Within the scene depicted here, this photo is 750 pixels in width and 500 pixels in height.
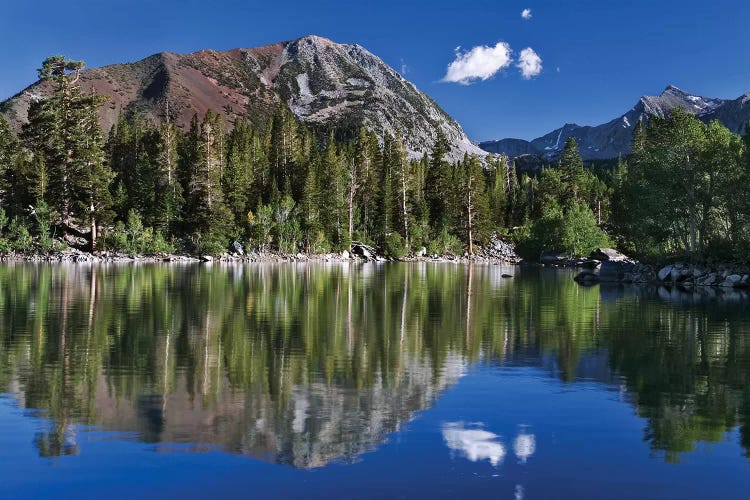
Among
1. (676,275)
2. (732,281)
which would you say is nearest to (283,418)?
(732,281)

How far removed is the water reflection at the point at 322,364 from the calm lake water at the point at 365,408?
0.06 m

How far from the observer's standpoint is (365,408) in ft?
32.3

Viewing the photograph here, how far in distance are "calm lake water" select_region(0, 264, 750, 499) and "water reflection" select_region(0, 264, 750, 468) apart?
59 mm

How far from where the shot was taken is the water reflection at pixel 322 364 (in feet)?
28.3

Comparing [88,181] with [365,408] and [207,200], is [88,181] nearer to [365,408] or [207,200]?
[207,200]

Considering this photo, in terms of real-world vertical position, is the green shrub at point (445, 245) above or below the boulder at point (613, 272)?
above

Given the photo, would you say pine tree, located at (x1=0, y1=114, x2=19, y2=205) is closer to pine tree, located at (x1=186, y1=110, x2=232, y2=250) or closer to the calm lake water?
pine tree, located at (x1=186, y1=110, x2=232, y2=250)

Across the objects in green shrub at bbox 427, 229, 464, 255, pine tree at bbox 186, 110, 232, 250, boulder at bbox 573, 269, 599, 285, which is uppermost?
pine tree at bbox 186, 110, 232, 250

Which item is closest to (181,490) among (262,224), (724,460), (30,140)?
(724,460)

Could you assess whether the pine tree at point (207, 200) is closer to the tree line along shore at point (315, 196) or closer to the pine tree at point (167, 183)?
the tree line along shore at point (315, 196)

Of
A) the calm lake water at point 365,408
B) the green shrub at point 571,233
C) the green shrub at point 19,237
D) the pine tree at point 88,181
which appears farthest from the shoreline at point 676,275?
the green shrub at point 19,237

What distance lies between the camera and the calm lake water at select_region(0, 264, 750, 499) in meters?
7.02

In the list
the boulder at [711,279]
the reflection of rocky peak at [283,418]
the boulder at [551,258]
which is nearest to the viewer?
the reflection of rocky peak at [283,418]

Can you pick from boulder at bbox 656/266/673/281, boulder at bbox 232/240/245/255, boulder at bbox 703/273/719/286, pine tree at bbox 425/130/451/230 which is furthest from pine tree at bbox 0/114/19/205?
boulder at bbox 703/273/719/286
